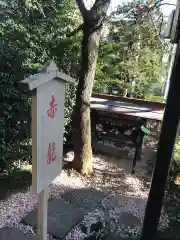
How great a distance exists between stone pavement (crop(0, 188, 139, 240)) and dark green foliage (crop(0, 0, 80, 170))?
998 mm

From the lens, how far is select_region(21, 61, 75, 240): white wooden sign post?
6.47 ft

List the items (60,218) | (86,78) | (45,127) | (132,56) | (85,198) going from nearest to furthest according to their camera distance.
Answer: (45,127), (60,218), (85,198), (86,78), (132,56)

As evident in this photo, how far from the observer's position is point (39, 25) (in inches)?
174

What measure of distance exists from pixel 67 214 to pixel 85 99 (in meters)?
1.74

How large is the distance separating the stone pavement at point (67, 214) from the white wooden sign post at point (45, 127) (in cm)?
65

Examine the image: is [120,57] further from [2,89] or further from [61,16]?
[2,89]

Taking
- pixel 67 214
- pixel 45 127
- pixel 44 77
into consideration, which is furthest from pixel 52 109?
pixel 67 214

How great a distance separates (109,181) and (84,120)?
3.59 ft

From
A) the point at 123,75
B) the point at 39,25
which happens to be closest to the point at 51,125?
the point at 39,25

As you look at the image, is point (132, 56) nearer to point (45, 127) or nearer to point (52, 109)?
point (52, 109)

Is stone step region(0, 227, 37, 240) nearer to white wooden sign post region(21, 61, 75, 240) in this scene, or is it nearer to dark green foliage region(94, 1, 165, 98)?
white wooden sign post region(21, 61, 75, 240)

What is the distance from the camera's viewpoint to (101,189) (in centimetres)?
407

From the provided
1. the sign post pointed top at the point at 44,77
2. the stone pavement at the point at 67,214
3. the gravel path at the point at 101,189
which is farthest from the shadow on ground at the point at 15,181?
the sign post pointed top at the point at 44,77

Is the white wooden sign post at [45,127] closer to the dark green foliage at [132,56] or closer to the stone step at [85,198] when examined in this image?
the stone step at [85,198]
